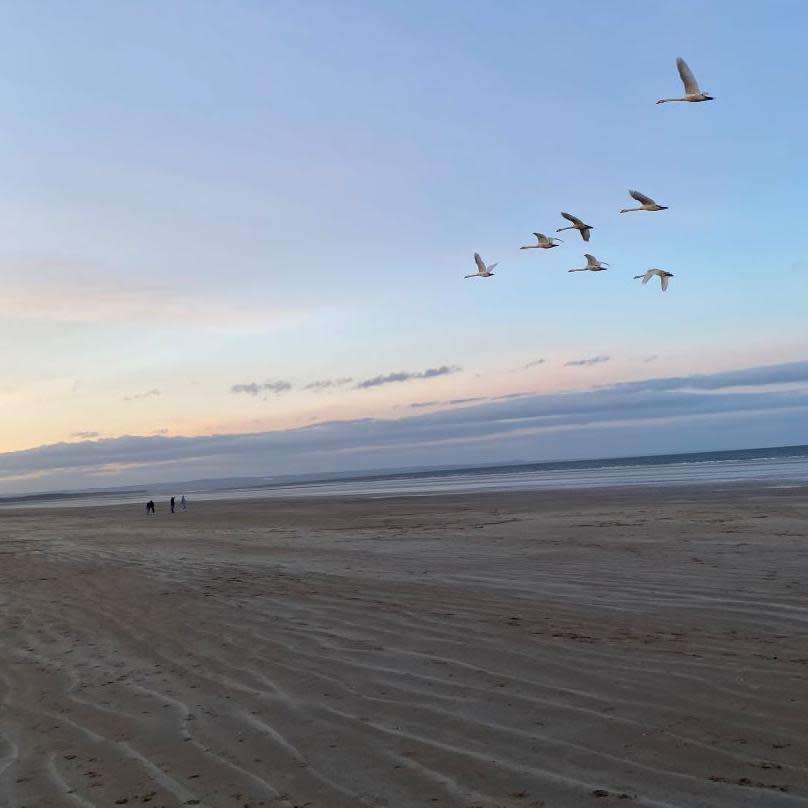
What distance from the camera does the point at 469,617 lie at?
334 inches

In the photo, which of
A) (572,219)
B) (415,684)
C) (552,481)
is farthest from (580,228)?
(552,481)

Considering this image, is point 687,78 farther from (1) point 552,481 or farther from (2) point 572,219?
(1) point 552,481

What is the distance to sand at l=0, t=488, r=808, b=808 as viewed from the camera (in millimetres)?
4262

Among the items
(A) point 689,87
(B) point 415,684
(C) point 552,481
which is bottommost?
(C) point 552,481

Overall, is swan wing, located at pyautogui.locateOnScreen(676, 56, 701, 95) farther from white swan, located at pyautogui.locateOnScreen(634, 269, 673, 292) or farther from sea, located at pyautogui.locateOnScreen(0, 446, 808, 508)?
sea, located at pyautogui.locateOnScreen(0, 446, 808, 508)

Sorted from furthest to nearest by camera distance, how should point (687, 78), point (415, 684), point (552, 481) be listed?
point (552, 481), point (687, 78), point (415, 684)

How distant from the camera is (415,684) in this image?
19.8ft

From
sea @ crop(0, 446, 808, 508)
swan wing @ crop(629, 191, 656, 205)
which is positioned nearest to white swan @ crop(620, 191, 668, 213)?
swan wing @ crop(629, 191, 656, 205)

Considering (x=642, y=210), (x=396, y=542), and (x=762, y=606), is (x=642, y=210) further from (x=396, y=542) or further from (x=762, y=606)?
(x=762, y=606)

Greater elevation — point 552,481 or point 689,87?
point 689,87

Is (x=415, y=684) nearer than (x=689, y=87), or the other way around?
(x=415, y=684)

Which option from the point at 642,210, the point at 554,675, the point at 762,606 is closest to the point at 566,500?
the point at 642,210

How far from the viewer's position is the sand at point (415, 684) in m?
4.26

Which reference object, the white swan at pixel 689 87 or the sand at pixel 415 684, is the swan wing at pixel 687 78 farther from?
the sand at pixel 415 684
